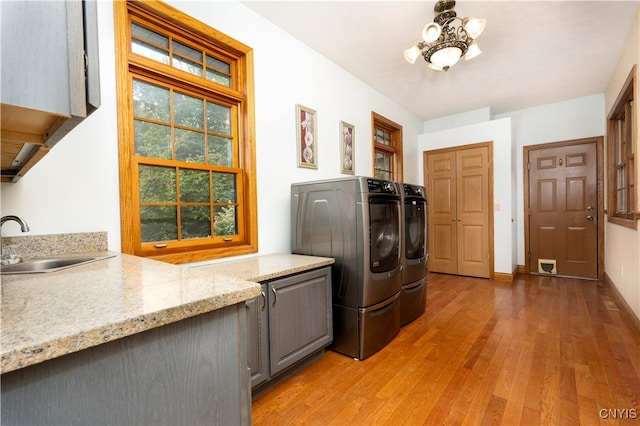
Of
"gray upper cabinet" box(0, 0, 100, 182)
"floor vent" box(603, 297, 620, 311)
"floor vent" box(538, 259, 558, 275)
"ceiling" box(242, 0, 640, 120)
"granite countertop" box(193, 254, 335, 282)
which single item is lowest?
"floor vent" box(603, 297, 620, 311)

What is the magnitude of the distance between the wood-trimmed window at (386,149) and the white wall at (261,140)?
146mm

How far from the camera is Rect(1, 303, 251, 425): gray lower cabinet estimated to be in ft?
1.68

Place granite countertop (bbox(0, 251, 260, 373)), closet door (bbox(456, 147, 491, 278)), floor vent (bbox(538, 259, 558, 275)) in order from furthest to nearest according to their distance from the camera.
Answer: floor vent (bbox(538, 259, 558, 275))
closet door (bbox(456, 147, 491, 278))
granite countertop (bbox(0, 251, 260, 373))

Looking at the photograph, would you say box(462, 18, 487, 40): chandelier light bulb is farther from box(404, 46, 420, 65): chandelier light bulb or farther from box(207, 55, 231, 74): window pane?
box(207, 55, 231, 74): window pane

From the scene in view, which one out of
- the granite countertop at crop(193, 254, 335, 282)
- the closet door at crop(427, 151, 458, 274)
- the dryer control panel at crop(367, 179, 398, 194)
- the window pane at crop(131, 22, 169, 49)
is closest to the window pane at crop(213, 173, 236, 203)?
the granite countertop at crop(193, 254, 335, 282)

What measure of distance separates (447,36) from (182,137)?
2.34m

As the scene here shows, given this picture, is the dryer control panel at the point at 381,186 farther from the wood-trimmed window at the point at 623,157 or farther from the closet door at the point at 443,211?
the closet door at the point at 443,211

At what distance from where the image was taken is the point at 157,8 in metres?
1.84

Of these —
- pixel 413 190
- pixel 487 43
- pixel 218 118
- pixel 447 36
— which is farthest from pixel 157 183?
pixel 487 43

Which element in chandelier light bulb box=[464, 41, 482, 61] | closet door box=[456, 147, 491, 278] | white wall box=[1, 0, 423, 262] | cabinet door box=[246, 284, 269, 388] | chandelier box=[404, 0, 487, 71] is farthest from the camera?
closet door box=[456, 147, 491, 278]

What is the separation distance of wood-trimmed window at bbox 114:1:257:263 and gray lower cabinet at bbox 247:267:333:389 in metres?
0.62

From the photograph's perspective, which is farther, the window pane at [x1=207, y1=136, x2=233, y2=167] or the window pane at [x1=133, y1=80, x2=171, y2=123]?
the window pane at [x1=207, y1=136, x2=233, y2=167]

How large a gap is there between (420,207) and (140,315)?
2873 mm

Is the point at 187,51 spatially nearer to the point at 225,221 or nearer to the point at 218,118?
the point at 218,118
